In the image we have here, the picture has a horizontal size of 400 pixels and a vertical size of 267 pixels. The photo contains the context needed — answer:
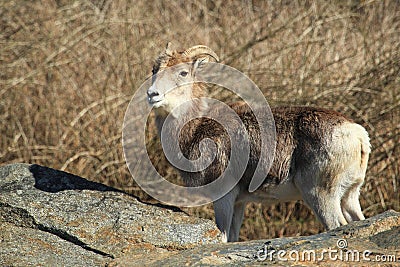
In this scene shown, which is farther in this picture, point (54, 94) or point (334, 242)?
point (54, 94)

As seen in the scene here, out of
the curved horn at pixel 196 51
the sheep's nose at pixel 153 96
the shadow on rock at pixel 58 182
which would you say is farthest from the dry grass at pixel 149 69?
the sheep's nose at pixel 153 96

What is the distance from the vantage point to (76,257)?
16.6ft

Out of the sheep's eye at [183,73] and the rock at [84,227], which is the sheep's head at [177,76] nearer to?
the sheep's eye at [183,73]

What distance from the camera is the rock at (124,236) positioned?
4.66 meters

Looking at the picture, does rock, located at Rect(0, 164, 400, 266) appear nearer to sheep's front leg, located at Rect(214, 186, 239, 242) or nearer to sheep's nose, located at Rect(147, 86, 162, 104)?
sheep's front leg, located at Rect(214, 186, 239, 242)

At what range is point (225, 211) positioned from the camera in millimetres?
6621

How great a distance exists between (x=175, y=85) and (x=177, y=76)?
107mm

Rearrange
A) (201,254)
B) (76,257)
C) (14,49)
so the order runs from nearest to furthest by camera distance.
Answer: (201,254)
(76,257)
(14,49)

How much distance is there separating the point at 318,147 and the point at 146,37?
4870 mm

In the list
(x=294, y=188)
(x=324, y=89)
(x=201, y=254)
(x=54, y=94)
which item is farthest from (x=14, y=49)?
(x=201, y=254)

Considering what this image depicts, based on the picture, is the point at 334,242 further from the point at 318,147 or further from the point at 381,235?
the point at 318,147

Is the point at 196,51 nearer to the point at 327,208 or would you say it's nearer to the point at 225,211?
the point at 225,211

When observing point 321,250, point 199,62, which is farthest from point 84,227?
point 199,62

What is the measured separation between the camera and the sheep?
634 centimetres
